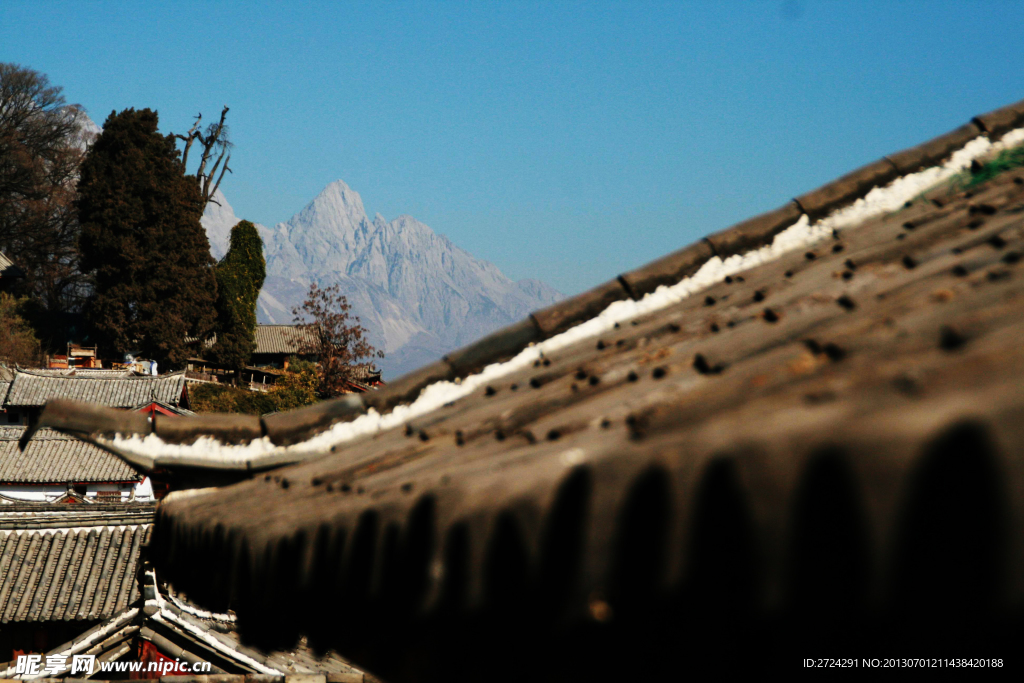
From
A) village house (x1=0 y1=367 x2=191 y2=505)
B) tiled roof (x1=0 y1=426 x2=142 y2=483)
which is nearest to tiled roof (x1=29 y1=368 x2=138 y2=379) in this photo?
village house (x1=0 y1=367 x2=191 y2=505)

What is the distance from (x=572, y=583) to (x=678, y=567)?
168 mm

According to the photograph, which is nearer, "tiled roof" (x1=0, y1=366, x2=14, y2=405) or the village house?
the village house

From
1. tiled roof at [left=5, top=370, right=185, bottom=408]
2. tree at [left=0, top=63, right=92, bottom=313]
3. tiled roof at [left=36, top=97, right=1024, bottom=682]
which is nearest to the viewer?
tiled roof at [left=36, top=97, right=1024, bottom=682]

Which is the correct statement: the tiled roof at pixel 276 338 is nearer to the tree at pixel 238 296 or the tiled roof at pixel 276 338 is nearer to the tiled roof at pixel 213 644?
the tree at pixel 238 296

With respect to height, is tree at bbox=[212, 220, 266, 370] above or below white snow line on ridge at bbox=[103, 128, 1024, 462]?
above

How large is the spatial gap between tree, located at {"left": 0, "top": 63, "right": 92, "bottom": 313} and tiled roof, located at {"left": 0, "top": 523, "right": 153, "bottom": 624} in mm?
34545

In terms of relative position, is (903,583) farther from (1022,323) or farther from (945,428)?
(1022,323)

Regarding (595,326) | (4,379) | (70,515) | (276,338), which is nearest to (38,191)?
(276,338)

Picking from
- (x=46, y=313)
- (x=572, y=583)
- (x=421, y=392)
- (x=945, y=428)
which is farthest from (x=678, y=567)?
(x=46, y=313)

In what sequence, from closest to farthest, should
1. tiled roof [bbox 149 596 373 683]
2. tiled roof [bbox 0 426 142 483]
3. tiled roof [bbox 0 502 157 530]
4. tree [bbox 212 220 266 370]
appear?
1. tiled roof [bbox 149 596 373 683]
2. tiled roof [bbox 0 502 157 530]
3. tiled roof [bbox 0 426 142 483]
4. tree [bbox 212 220 266 370]

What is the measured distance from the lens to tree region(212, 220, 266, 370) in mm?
41344

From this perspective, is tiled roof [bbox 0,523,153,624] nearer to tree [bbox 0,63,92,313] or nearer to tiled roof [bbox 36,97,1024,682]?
tiled roof [bbox 36,97,1024,682]

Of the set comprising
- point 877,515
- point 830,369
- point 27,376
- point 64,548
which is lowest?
point 64,548

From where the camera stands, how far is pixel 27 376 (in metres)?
31.9
